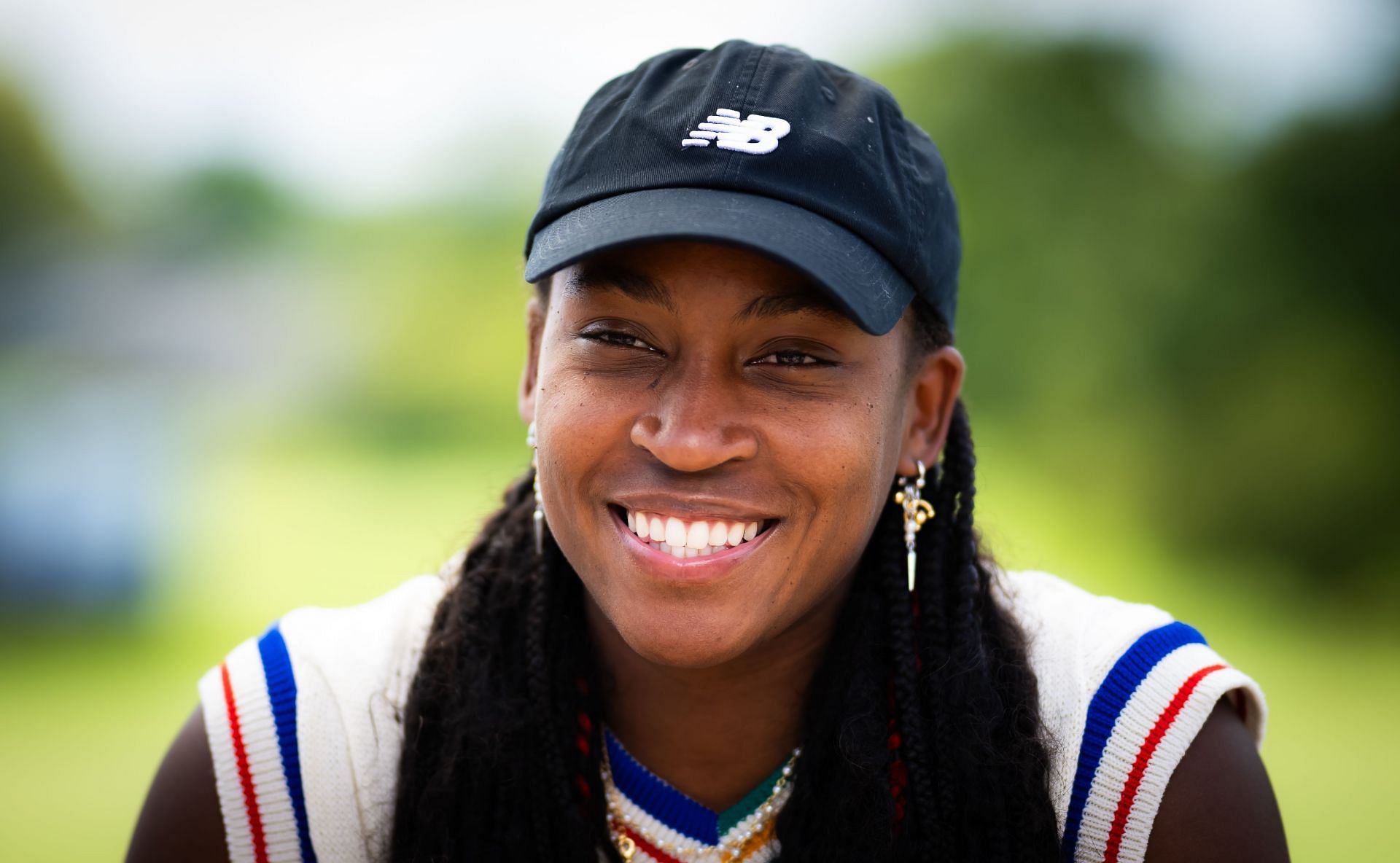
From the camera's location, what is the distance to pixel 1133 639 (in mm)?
2053

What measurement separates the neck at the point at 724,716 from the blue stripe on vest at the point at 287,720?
586 millimetres

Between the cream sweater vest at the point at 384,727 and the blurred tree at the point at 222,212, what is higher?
the blurred tree at the point at 222,212

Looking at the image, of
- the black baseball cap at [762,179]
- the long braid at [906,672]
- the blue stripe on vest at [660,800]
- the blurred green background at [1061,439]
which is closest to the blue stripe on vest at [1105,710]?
the long braid at [906,672]

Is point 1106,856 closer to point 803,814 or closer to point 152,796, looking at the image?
point 803,814

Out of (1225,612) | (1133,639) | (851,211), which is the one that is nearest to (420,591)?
(851,211)

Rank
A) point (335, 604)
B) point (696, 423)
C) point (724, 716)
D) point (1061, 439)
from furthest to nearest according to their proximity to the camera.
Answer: point (1061, 439)
point (335, 604)
point (724, 716)
point (696, 423)

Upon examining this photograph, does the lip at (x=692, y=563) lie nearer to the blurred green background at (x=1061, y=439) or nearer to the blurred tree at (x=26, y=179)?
the blurred green background at (x=1061, y=439)

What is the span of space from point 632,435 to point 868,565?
629 mm

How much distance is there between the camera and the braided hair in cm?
197

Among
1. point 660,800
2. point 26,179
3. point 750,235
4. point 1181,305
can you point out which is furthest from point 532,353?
point 26,179

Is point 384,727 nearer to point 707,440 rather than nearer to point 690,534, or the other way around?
point 690,534

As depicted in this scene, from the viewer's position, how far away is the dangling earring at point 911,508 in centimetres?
211

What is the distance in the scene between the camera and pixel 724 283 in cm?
177

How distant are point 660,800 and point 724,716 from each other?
185mm
